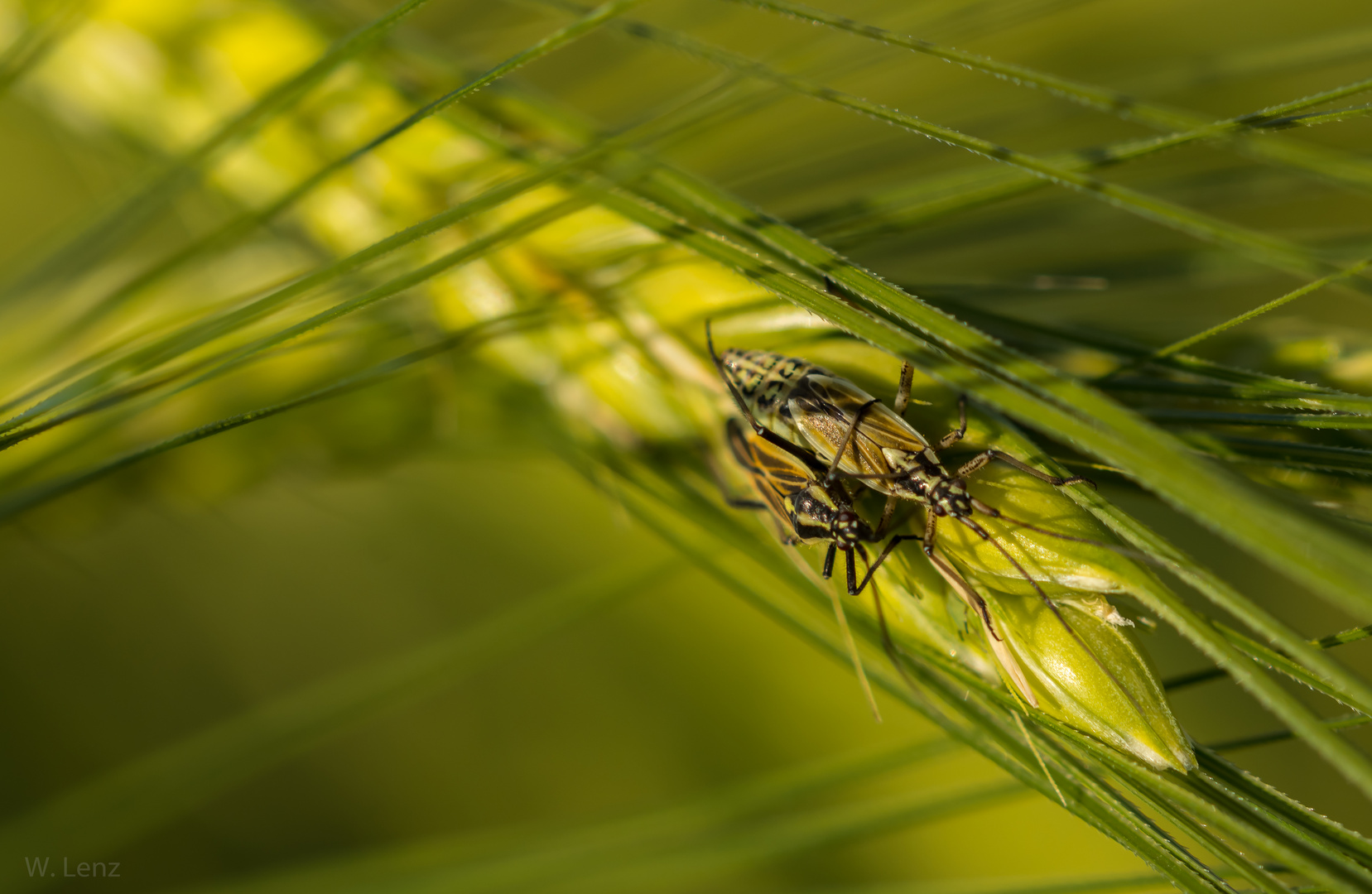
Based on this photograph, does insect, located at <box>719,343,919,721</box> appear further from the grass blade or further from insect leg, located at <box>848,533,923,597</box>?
the grass blade

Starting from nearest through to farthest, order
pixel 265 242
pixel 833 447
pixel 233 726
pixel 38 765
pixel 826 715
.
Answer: pixel 833 447
pixel 233 726
pixel 265 242
pixel 38 765
pixel 826 715

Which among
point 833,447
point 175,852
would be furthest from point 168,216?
point 833,447

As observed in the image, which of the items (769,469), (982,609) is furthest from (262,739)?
(982,609)

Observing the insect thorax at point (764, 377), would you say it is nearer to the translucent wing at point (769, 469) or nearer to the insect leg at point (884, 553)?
the translucent wing at point (769, 469)

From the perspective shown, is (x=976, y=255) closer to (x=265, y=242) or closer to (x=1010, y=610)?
(x=1010, y=610)

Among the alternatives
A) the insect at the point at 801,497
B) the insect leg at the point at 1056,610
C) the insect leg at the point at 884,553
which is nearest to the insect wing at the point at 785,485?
the insect at the point at 801,497

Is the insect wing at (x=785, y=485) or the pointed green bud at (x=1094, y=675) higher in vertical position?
the insect wing at (x=785, y=485)

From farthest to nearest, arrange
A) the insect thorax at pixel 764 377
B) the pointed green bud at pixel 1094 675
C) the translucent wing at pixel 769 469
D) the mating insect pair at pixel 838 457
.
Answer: the translucent wing at pixel 769 469 → the insect thorax at pixel 764 377 → the mating insect pair at pixel 838 457 → the pointed green bud at pixel 1094 675

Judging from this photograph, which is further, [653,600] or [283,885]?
[653,600]
